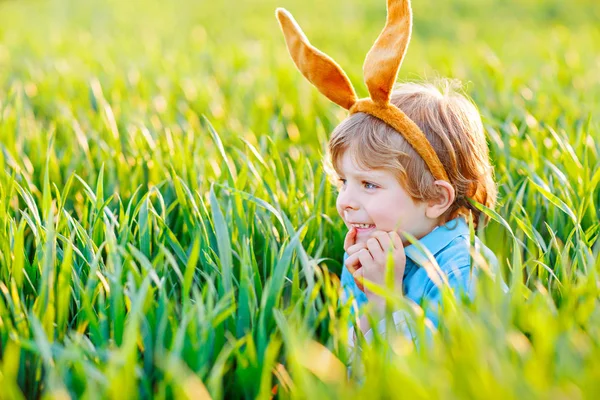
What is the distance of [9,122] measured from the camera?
8.12 feet

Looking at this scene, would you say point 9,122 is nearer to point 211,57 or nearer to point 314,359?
point 314,359

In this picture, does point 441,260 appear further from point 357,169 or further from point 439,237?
point 357,169

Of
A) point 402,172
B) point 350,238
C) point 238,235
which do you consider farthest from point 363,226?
point 238,235

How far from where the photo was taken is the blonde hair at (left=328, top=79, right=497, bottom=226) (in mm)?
1594

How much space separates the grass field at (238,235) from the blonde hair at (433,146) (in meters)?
0.14

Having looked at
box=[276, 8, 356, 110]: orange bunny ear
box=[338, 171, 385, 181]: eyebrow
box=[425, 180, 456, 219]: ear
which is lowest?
box=[425, 180, 456, 219]: ear

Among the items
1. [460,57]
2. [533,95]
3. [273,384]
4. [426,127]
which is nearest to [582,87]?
[533,95]

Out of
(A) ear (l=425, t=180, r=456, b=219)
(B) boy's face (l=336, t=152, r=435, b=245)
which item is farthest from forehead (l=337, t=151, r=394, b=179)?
(A) ear (l=425, t=180, r=456, b=219)

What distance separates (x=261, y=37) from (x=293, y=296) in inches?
200

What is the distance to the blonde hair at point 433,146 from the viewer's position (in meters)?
1.59

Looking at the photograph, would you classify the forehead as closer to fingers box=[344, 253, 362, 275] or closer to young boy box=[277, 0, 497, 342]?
young boy box=[277, 0, 497, 342]

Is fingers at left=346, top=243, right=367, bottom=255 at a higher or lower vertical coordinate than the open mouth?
lower

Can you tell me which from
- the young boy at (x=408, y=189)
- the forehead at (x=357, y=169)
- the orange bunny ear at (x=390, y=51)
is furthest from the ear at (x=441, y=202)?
the orange bunny ear at (x=390, y=51)

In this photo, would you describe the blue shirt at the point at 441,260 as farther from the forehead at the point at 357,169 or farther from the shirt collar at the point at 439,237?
the forehead at the point at 357,169
